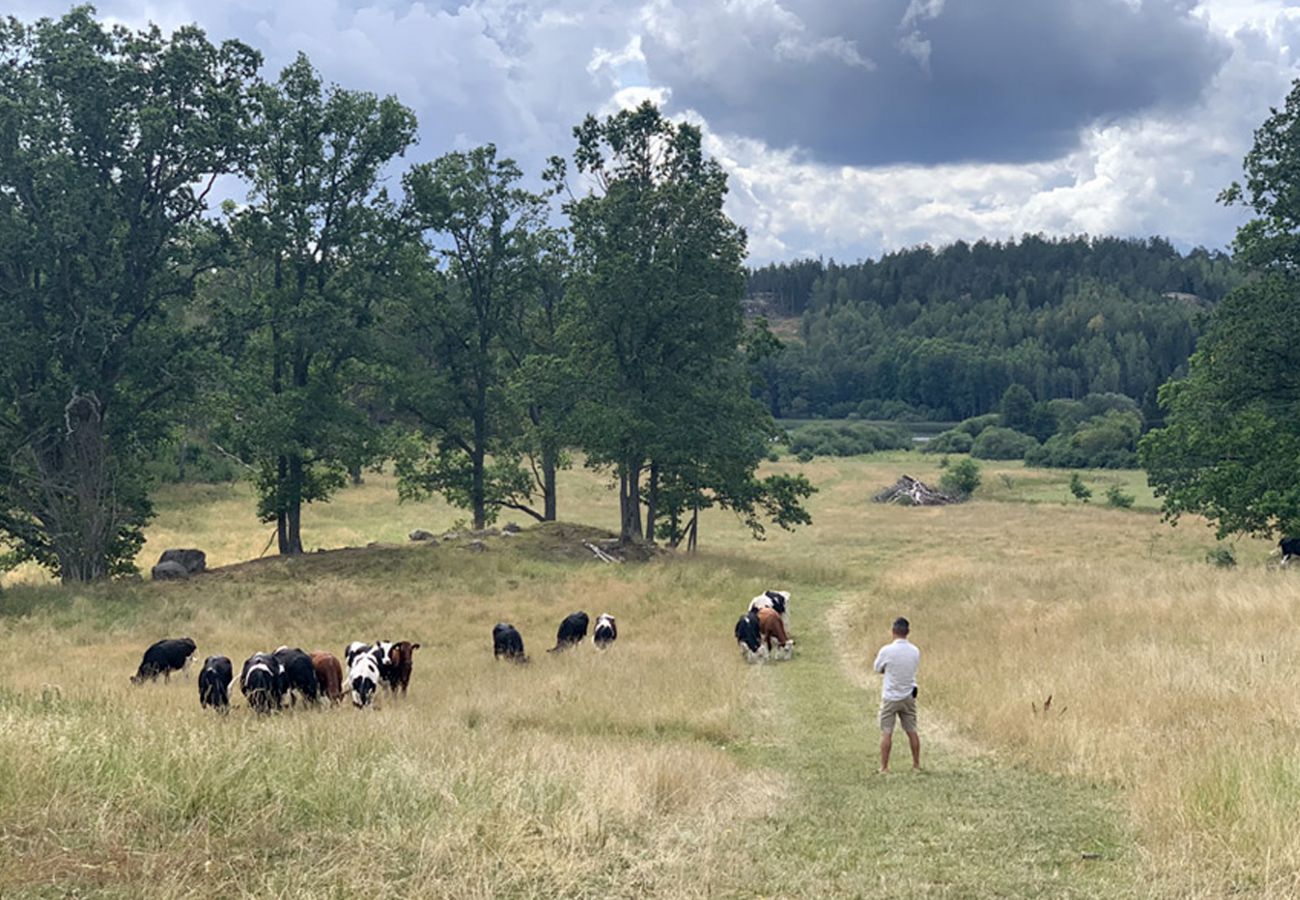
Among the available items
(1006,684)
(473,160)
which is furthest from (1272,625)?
(473,160)

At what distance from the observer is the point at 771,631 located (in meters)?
20.7

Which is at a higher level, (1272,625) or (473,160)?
(473,160)

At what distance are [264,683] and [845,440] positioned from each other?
11689cm

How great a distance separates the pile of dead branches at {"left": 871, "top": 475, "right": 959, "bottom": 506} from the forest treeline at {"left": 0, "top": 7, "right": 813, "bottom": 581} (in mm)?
34972

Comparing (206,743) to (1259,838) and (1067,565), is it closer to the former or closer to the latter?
(1259,838)

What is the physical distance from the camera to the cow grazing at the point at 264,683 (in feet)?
46.2

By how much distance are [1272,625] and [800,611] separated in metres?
13.5

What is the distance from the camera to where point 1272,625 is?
16.3 m

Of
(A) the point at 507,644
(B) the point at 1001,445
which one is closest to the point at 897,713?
(A) the point at 507,644

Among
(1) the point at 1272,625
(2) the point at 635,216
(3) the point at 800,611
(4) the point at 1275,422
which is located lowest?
(3) the point at 800,611

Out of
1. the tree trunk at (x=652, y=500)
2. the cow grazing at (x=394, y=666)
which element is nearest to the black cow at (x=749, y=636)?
the cow grazing at (x=394, y=666)

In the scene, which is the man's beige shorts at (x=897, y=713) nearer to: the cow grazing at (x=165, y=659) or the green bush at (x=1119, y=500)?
the cow grazing at (x=165, y=659)

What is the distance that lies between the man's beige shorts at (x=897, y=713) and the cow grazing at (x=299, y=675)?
9084 millimetres

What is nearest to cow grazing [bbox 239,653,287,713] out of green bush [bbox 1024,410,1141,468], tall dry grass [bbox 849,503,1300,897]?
tall dry grass [bbox 849,503,1300,897]
